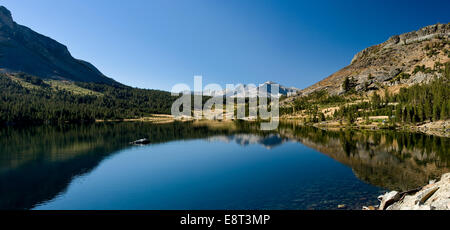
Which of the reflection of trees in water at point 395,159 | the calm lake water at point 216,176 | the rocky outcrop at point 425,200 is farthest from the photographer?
the reflection of trees in water at point 395,159

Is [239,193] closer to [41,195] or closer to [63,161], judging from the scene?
[41,195]

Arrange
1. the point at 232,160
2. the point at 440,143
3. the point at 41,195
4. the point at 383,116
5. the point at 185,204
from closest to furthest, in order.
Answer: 1. the point at 185,204
2. the point at 41,195
3. the point at 232,160
4. the point at 440,143
5. the point at 383,116

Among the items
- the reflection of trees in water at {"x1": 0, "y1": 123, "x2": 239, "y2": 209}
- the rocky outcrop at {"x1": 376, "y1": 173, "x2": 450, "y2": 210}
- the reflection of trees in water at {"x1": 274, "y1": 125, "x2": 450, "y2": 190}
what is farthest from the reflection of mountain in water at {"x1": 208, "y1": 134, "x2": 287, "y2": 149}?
the rocky outcrop at {"x1": 376, "y1": 173, "x2": 450, "y2": 210}

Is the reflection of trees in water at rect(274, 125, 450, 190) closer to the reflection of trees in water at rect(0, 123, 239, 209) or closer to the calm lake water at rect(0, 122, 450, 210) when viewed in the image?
the calm lake water at rect(0, 122, 450, 210)

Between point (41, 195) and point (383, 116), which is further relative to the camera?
point (383, 116)

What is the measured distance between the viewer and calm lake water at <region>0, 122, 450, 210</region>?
105 feet

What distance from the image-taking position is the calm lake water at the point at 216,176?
32.1 meters

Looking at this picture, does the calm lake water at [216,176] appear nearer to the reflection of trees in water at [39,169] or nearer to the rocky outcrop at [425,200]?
the reflection of trees in water at [39,169]

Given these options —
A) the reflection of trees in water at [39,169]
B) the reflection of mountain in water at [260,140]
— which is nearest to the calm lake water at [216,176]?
the reflection of trees in water at [39,169]

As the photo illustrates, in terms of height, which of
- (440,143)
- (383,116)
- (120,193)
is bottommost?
(120,193)

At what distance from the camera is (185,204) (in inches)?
1234

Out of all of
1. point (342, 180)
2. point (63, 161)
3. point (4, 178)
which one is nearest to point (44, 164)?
point (63, 161)

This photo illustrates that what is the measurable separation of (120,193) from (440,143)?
269 ft

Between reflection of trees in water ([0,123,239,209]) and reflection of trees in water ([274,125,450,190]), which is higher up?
reflection of trees in water ([274,125,450,190])
